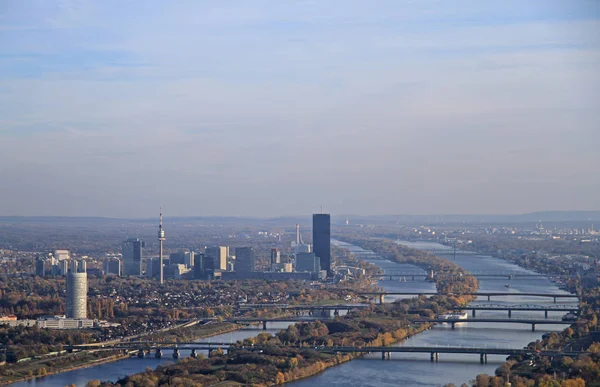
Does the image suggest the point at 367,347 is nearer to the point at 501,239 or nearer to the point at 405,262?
the point at 405,262

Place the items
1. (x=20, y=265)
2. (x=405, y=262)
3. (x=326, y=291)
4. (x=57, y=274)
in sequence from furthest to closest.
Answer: (x=405, y=262) → (x=20, y=265) → (x=57, y=274) → (x=326, y=291)

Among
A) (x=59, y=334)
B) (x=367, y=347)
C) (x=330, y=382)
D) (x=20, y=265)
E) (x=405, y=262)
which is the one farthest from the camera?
(x=405, y=262)

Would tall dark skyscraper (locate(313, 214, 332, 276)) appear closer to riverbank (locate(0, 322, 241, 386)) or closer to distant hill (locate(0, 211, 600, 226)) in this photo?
riverbank (locate(0, 322, 241, 386))

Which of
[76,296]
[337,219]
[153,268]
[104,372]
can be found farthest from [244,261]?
[337,219]

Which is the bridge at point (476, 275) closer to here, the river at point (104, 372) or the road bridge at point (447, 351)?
the road bridge at point (447, 351)

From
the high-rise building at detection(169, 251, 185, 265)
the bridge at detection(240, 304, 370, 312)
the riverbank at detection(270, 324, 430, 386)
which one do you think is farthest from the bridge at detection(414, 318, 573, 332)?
the high-rise building at detection(169, 251, 185, 265)

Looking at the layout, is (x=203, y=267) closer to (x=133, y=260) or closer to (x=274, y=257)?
(x=133, y=260)

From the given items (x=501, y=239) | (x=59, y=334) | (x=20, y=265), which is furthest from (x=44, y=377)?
(x=501, y=239)

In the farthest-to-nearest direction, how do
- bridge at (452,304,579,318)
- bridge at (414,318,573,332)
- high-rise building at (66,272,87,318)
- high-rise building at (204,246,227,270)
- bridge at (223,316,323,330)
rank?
1. high-rise building at (204,246,227,270)
2. bridge at (452,304,579,318)
3. high-rise building at (66,272,87,318)
4. bridge at (223,316,323,330)
5. bridge at (414,318,573,332)

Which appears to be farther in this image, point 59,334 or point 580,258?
point 580,258
